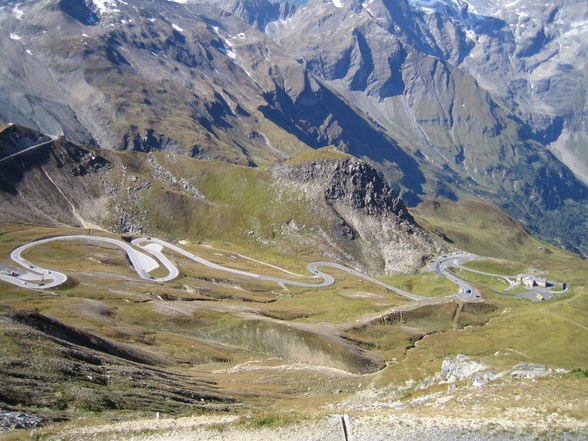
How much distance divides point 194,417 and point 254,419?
Answer: 629 centimetres

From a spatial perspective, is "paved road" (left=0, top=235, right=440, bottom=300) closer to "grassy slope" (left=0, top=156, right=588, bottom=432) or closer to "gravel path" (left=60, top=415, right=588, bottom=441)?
"grassy slope" (left=0, top=156, right=588, bottom=432)

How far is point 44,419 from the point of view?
34875mm

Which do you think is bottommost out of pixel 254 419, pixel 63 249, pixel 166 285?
pixel 166 285

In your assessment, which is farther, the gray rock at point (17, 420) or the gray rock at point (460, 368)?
the gray rock at point (460, 368)

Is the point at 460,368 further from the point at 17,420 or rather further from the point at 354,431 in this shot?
the point at 17,420

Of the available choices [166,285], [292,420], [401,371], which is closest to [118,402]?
[292,420]

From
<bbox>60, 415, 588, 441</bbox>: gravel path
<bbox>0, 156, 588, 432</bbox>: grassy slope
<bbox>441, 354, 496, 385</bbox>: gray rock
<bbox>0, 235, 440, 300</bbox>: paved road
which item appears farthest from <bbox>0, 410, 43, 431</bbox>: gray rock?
<bbox>0, 235, 440, 300</bbox>: paved road

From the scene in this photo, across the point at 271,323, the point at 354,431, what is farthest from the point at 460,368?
the point at 271,323

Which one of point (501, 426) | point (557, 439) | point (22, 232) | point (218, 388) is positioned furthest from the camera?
point (22, 232)

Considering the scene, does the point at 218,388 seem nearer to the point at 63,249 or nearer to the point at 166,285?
the point at 166,285

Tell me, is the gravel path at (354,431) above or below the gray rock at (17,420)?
below

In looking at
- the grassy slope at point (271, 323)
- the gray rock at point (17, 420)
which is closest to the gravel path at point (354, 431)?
the gray rock at point (17, 420)

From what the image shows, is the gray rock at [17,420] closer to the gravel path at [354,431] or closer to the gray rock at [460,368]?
the gravel path at [354,431]

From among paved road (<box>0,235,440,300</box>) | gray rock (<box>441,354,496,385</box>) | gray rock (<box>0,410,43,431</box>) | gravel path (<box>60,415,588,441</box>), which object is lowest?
paved road (<box>0,235,440,300</box>)
